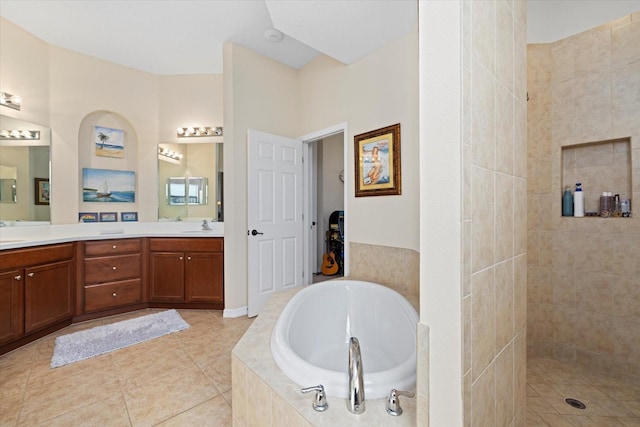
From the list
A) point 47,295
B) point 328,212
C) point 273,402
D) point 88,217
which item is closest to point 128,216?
point 88,217

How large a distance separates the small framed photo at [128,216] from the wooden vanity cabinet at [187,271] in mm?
615

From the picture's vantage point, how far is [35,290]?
2.35 meters

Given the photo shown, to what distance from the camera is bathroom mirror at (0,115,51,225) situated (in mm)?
2627

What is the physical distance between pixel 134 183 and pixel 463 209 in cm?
390

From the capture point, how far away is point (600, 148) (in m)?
1.92

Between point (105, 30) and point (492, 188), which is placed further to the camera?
point (105, 30)

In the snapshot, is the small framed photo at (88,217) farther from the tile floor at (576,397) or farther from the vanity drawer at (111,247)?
the tile floor at (576,397)

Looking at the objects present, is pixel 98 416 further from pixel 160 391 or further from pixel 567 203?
pixel 567 203

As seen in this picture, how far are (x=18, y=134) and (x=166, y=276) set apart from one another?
6.49 feet

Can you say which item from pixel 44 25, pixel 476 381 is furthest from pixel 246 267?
pixel 44 25

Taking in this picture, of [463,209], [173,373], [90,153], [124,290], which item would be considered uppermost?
[90,153]

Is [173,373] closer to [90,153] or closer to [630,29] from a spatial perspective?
[90,153]

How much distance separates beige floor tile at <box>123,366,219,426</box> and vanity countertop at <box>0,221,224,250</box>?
4.87ft

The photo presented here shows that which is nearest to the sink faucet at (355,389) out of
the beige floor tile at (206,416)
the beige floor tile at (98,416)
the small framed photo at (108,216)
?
the beige floor tile at (206,416)
